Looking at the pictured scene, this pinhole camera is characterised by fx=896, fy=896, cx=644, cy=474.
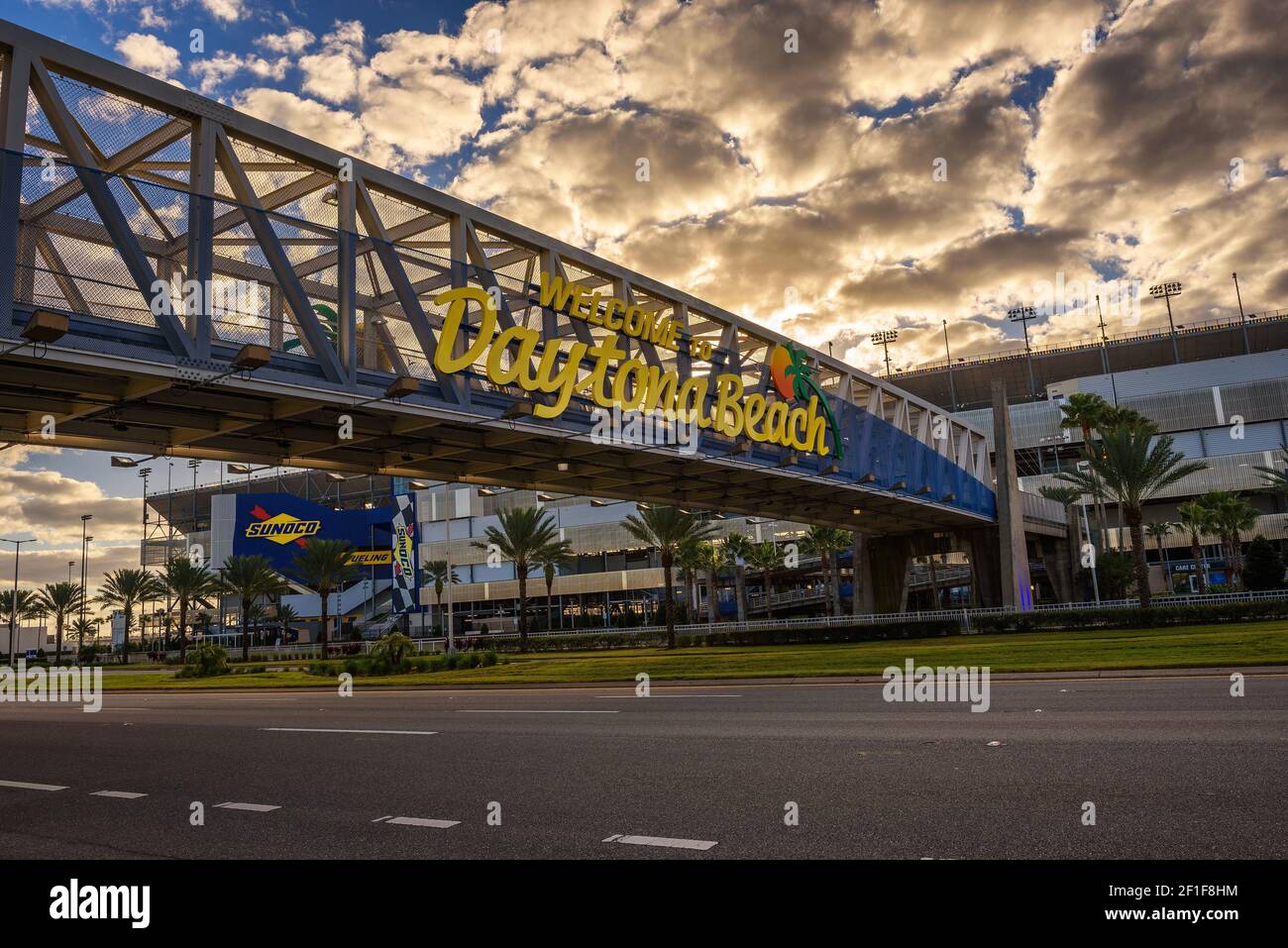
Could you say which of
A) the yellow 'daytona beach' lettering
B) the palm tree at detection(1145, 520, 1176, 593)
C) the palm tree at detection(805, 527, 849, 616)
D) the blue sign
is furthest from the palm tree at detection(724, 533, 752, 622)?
the yellow 'daytona beach' lettering

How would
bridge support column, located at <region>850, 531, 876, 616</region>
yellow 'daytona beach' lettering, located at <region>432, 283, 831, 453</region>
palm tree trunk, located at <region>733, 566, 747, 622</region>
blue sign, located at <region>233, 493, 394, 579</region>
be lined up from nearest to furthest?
yellow 'daytona beach' lettering, located at <region>432, 283, 831, 453</region> → bridge support column, located at <region>850, 531, 876, 616</region> → palm tree trunk, located at <region>733, 566, 747, 622</region> → blue sign, located at <region>233, 493, 394, 579</region>

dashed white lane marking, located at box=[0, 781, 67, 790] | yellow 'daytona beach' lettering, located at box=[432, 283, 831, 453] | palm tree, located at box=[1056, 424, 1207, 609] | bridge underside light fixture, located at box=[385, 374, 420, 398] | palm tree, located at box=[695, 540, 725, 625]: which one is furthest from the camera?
palm tree, located at box=[695, 540, 725, 625]

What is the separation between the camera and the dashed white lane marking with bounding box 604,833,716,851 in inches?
246

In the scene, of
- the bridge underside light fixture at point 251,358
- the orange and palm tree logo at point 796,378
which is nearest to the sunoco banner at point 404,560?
the orange and palm tree logo at point 796,378

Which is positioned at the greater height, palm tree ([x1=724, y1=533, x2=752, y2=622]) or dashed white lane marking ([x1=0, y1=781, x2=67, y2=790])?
palm tree ([x1=724, y1=533, x2=752, y2=622])

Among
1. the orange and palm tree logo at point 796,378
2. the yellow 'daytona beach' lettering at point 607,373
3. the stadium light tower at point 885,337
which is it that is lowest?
the yellow 'daytona beach' lettering at point 607,373

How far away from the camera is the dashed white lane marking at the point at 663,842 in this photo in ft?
20.5

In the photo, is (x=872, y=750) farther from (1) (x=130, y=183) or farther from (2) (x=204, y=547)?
(2) (x=204, y=547)

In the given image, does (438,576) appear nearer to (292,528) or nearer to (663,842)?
Answer: (292,528)

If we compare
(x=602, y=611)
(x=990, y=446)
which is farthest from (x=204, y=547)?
(x=990, y=446)

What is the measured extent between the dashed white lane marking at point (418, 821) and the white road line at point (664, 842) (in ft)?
5.09

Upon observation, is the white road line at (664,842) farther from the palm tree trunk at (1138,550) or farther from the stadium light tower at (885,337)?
the stadium light tower at (885,337)

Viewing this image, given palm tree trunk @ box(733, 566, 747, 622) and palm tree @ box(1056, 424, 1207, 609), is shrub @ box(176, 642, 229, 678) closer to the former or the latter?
palm tree trunk @ box(733, 566, 747, 622)

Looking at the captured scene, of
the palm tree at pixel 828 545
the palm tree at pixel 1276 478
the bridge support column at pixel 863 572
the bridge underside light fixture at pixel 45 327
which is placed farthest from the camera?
the palm tree at pixel 828 545
